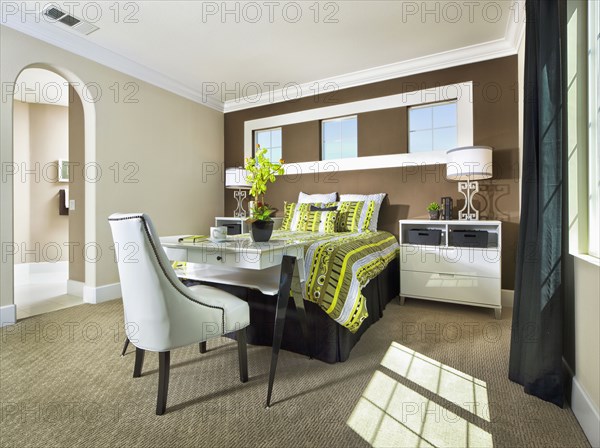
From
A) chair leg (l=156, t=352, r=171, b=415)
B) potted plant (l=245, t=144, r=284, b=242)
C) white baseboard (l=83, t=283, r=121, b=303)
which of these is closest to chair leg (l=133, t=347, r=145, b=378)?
chair leg (l=156, t=352, r=171, b=415)

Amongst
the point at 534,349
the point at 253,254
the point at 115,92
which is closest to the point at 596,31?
the point at 534,349

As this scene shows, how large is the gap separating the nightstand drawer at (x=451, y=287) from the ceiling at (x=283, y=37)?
2322mm

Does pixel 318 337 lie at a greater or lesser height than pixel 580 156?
lesser

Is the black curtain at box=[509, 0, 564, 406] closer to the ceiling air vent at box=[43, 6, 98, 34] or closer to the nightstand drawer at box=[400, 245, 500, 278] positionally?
the nightstand drawer at box=[400, 245, 500, 278]

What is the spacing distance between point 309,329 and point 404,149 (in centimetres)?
261

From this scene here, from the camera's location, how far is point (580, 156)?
160 cm

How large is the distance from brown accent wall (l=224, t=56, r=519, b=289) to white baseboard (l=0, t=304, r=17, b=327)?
308cm

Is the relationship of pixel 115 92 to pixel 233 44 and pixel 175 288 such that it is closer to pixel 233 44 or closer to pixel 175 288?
pixel 233 44

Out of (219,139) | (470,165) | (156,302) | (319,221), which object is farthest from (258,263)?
(219,139)

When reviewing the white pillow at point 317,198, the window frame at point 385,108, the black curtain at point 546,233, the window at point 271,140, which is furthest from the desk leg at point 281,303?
the window at point 271,140

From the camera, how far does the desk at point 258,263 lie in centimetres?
171

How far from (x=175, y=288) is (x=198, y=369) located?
778mm

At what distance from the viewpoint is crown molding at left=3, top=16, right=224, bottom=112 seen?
302cm

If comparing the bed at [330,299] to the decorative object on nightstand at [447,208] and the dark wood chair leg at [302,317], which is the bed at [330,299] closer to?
the dark wood chair leg at [302,317]
